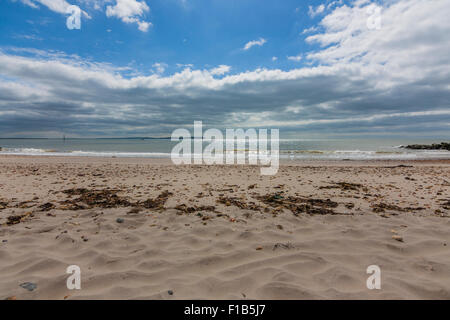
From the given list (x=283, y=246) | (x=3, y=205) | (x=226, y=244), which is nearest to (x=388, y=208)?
(x=283, y=246)

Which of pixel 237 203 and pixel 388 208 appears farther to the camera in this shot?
pixel 237 203

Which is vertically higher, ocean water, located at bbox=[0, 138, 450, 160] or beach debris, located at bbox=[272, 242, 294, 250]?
ocean water, located at bbox=[0, 138, 450, 160]

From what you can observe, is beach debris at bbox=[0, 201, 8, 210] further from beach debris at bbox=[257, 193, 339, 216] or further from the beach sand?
beach debris at bbox=[257, 193, 339, 216]

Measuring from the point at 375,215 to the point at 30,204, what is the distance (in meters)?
8.46

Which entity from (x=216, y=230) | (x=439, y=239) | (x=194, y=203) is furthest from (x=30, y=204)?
(x=439, y=239)

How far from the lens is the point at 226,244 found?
11.9ft

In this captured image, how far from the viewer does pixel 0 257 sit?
3.20 meters

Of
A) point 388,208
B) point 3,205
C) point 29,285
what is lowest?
point 29,285

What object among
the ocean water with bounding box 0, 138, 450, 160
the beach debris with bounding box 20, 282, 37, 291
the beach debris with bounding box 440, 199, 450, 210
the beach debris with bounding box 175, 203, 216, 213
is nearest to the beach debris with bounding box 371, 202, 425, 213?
the beach debris with bounding box 440, 199, 450, 210

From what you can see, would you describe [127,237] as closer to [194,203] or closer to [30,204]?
[194,203]

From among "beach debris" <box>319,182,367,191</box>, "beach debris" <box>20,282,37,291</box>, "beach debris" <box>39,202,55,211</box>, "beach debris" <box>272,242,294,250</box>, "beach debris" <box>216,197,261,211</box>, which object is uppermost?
"beach debris" <box>319,182,367,191</box>

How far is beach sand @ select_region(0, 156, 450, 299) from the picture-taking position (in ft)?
8.53

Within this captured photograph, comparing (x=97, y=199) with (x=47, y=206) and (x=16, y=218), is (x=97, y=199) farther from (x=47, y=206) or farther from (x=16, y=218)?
(x=16, y=218)

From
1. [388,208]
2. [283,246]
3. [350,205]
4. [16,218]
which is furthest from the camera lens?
[350,205]
